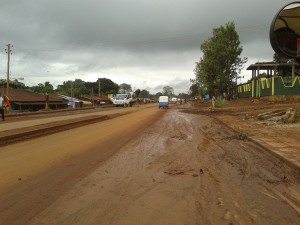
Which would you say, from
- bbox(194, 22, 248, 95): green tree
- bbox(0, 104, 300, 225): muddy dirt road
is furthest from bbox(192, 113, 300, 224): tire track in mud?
bbox(194, 22, 248, 95): green tree

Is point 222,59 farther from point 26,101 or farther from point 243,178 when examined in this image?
point 243,178

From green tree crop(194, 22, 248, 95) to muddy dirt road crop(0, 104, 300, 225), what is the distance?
43.2 meters

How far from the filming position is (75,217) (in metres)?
5.43

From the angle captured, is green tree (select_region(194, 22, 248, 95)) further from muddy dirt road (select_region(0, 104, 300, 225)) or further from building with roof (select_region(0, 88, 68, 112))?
muddy dirt road (select_region(0, 104, 300, 225))

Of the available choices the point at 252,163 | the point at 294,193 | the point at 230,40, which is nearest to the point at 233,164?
the point at 252,163

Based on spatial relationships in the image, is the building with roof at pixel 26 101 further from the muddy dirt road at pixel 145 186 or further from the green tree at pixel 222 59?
the muddy dirt road at pixel 145 186

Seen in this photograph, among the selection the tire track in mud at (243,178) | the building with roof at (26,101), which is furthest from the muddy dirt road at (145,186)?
the building with roof at (26,101)

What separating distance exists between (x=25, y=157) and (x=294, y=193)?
6817mm

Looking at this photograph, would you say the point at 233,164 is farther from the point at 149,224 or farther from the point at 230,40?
the point at 230,40

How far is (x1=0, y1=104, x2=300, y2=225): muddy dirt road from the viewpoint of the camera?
552 cm

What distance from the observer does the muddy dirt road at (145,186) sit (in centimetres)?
552

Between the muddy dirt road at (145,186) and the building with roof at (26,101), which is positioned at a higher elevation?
the building with roof at (26,101)

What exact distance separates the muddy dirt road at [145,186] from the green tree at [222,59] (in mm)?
43225

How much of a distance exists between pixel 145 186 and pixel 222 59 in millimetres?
49562
